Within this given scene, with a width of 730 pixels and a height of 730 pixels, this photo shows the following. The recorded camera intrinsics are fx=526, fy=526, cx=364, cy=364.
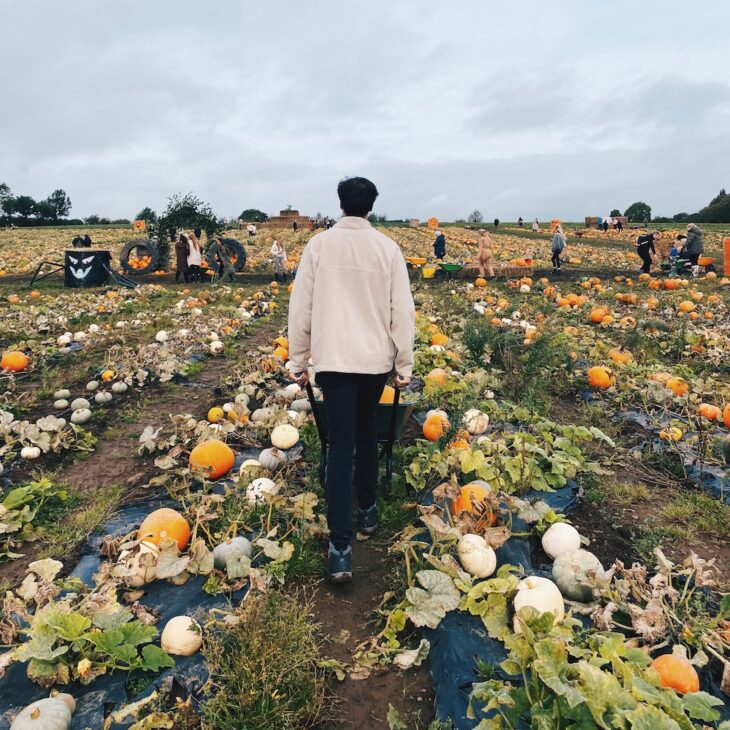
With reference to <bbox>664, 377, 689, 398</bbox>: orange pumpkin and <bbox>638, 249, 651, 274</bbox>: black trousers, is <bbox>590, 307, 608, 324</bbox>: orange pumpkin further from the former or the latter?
<bbox>638, 249, 651, 274</bbox>: black trousers

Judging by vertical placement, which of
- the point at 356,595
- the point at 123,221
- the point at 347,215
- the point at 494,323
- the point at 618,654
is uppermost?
the point at 123,221

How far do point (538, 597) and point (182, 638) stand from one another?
1723mm

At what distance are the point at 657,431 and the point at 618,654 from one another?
3.50 meters

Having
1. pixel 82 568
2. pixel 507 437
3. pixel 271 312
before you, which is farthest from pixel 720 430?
pixel 271 312

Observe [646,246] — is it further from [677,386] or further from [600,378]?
[677,386]

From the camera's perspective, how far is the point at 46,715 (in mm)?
2078


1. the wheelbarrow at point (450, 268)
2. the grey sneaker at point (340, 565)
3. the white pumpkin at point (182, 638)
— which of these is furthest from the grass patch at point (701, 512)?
the wheelbarrow at point (450, 268)

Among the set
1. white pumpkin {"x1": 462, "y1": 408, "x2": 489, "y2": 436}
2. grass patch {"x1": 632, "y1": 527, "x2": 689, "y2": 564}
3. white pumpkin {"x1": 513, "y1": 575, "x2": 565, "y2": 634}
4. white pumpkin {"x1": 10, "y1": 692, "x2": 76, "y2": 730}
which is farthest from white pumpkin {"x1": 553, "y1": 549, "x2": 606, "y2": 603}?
white pumpkin {"x1": 10, "y1": 692, "x2": 76, "y2": 730}

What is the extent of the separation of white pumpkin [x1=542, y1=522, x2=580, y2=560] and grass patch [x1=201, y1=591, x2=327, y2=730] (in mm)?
1542

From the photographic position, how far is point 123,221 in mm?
69438

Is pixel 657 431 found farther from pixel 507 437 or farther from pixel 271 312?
pixel 271 312

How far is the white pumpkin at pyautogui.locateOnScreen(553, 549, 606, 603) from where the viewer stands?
2730 millimetres

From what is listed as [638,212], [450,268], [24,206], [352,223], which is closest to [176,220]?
[450,268]

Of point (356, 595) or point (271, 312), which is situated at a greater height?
point (271, 312)
